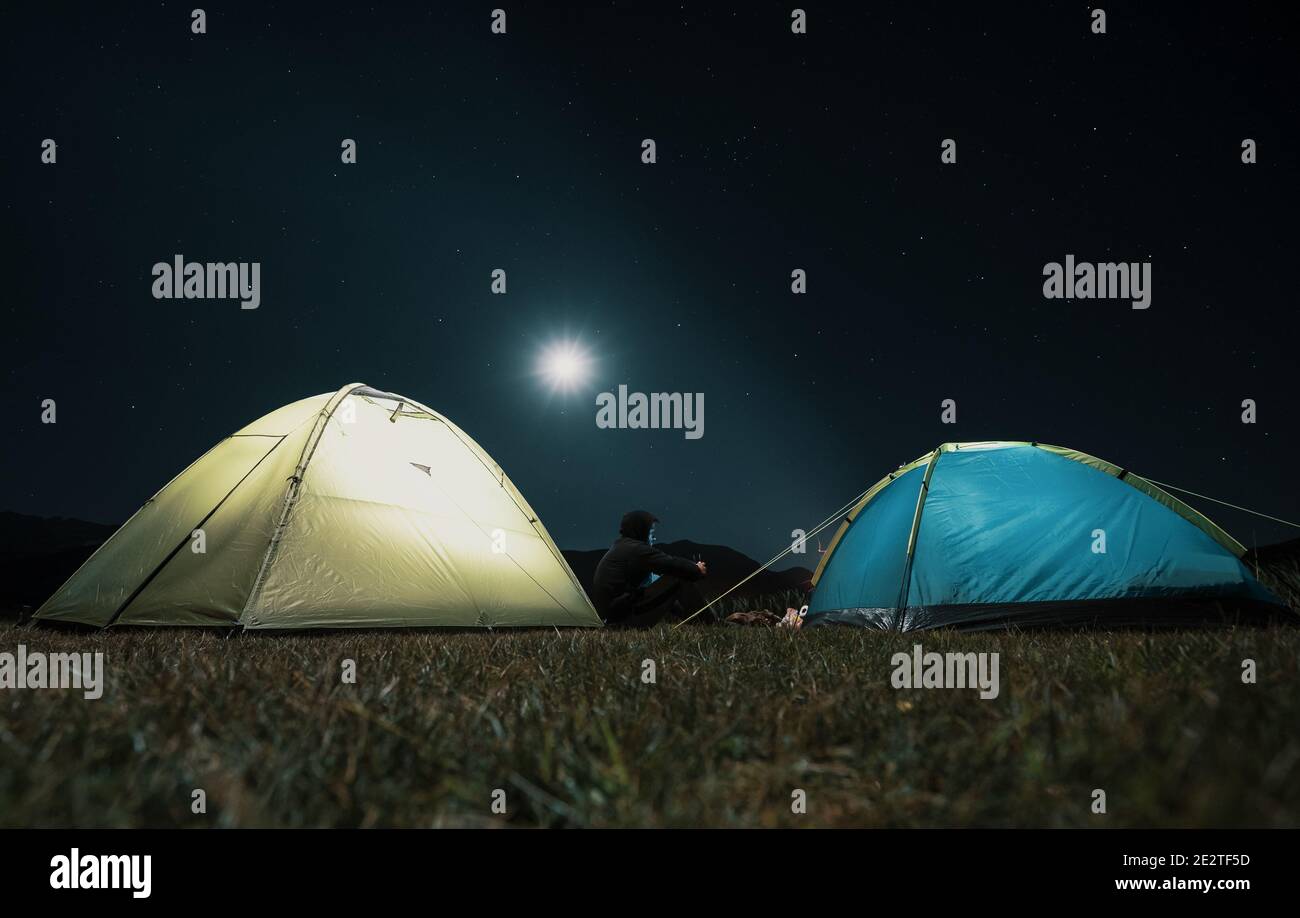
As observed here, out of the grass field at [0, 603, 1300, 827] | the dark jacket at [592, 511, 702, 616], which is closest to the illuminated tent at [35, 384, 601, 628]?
the dark jacket at [592, 511, 702, 616]

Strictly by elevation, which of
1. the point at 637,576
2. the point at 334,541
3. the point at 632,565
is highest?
the point at 334,541

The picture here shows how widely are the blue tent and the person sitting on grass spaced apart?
1.81 metres

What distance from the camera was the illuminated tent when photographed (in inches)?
219

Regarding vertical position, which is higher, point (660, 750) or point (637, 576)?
point (660, 750)

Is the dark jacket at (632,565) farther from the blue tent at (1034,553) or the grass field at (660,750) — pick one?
the grass field at (660,750)

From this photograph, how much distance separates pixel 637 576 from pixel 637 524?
618 millimetres

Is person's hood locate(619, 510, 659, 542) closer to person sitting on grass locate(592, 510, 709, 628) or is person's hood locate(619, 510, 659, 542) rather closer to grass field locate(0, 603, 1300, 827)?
person sitting on grass locate(592, 510, 709, 628)

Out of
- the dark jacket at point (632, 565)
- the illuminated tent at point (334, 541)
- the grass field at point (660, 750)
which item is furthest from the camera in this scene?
the dark jacket at point (632, 565)

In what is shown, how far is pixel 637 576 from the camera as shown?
26.3 ft

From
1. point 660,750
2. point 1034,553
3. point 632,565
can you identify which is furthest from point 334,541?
point 1034,553

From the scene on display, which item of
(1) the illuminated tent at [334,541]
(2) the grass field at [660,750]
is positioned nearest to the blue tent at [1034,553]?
(1) the illuminated tent at [334,541]

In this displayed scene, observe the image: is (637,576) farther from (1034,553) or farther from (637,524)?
(1034,553)

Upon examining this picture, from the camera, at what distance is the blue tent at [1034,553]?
18.3ft
